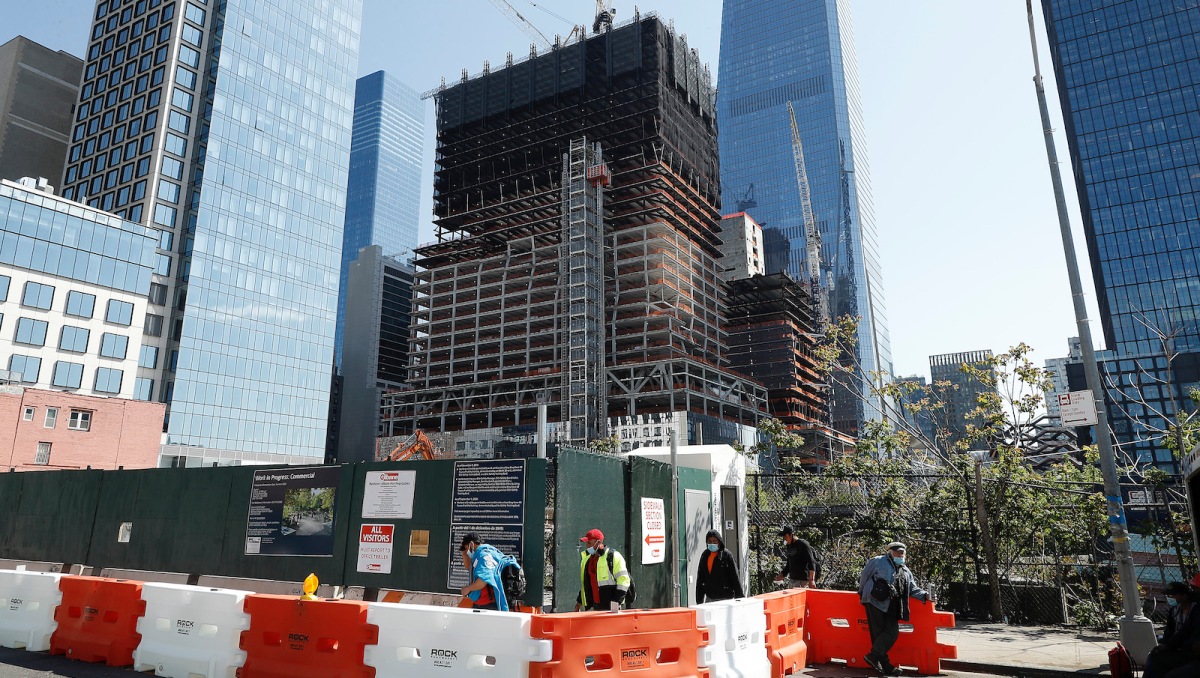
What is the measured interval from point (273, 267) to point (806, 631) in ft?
263

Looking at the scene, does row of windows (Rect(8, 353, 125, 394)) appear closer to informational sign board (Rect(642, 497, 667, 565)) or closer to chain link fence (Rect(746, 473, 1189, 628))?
Answer: chain link fence (Rect(746, 473, 1189, 628))

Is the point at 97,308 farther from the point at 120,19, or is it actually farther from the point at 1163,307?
the point at 1163,307

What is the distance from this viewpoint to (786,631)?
9266 mm

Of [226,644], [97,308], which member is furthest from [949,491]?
[97,308]

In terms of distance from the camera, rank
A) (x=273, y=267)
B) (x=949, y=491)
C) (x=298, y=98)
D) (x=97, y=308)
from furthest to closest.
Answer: (x=298, y=98) < (x=273, y=267) < (x=97, y=308) < (x=949, y=491)

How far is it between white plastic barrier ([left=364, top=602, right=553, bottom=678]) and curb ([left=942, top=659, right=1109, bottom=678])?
619cm

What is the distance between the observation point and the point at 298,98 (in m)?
84.4

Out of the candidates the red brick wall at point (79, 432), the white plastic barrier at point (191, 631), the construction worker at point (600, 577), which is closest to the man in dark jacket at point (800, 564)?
the construction worker at point (600, 577)

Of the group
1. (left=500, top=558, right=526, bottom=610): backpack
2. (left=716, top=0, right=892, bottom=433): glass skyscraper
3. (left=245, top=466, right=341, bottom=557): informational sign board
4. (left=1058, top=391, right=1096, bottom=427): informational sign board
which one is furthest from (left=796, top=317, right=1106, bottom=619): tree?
(left=716, top=0, right=892, bottom=433): glass skyscraper

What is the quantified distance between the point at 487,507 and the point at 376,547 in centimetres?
225

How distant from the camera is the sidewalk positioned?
30.3ft

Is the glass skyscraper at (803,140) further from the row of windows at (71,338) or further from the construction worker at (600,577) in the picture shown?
the construction worker at (600,577)

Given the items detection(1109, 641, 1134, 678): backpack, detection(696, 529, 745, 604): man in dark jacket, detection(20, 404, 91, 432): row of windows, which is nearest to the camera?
detection(1109, 641, 1134, 678): backpack

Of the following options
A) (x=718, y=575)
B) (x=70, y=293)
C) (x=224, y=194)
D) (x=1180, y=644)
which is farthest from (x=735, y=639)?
(x=224, y=194)
